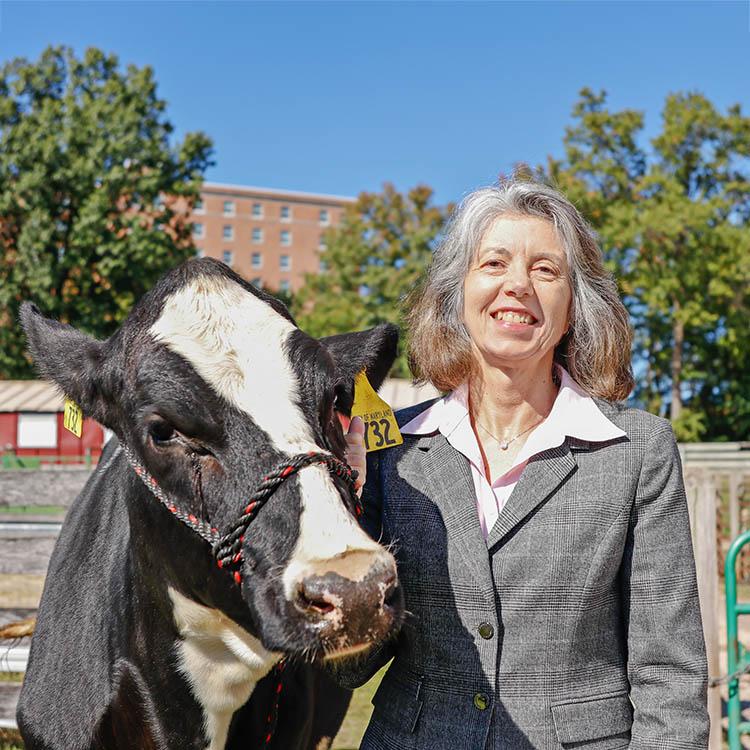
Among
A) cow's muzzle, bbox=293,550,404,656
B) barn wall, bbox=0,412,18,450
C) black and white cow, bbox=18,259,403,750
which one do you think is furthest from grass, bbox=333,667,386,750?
barn wall, bbox=0,412,18,450

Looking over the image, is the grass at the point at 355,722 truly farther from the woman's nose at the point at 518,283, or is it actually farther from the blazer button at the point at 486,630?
the woman's nose at the point at 518,283

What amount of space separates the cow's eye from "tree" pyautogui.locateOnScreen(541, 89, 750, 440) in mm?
27892

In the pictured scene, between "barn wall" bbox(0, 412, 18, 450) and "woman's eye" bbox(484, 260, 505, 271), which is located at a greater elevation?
"woman's eye" bbox(484, 260, 505, 271)

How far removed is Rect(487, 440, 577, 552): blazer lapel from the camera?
7.81 ft

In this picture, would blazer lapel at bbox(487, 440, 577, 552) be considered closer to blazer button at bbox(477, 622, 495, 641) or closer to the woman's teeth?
blazer button at bbox(477, 622, 495, 641)

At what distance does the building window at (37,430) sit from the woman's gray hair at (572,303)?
31.5 metres

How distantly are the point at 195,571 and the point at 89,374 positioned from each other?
77cm

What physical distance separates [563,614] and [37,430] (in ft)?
107

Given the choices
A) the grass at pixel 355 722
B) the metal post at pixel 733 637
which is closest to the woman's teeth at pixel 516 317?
the metal post at pixel 733 637

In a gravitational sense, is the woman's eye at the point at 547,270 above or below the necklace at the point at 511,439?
above

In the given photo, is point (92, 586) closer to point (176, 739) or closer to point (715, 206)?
point (176, 739)

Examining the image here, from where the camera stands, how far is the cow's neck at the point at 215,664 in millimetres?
2611

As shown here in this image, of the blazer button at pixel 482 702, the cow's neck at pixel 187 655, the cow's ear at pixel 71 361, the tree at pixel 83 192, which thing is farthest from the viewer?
the tree at pixel 83 192

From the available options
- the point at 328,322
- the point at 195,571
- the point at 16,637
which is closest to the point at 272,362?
the point at 195,571
